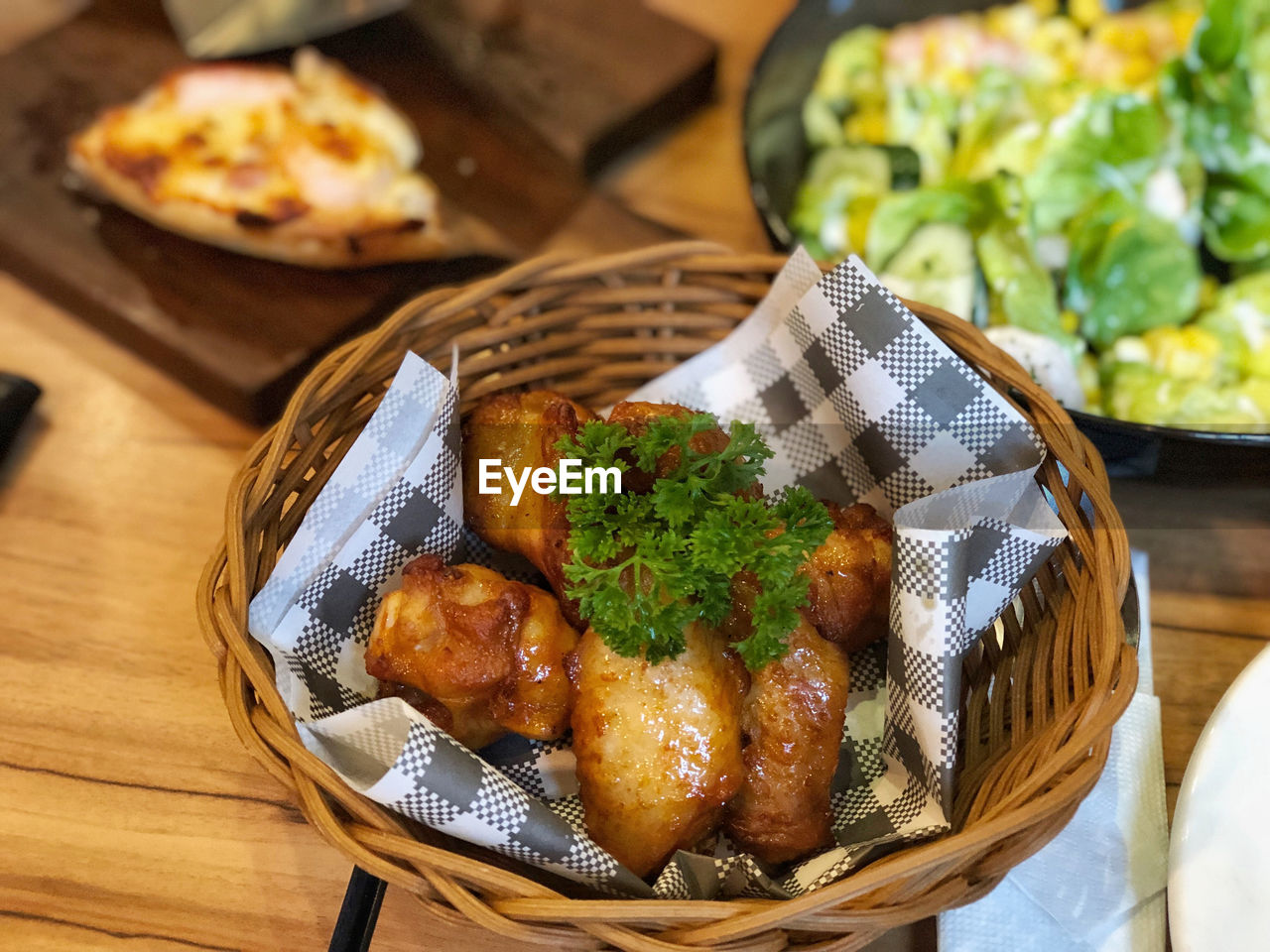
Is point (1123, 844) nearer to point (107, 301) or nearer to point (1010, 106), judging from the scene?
point (1010, 106)

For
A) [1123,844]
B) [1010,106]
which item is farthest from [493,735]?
[1010,106]

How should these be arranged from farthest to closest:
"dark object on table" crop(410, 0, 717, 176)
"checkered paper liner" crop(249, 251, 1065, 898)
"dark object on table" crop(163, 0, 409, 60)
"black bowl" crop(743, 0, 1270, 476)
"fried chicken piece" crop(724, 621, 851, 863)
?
"dark object on table" crop(163, 0, 409, 60)
"dark object on table" crop(410, 0, 717, 176)
"black bowl" crop(743, 0, 1270, 476)
"fried chicken piece" crop(724, 621, 851, 863)
"checkered paper liner" crop(249, 251, 1065, 898)

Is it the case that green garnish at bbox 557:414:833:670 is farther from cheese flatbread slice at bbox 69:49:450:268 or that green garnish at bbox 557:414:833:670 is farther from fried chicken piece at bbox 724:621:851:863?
cheese flatbread slice at bbox 69:49:450:268

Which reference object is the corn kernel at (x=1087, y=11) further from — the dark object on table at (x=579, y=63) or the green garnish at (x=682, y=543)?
the green garnish at (x=682, y=543)

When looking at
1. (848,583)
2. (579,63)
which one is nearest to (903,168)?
(579,63)

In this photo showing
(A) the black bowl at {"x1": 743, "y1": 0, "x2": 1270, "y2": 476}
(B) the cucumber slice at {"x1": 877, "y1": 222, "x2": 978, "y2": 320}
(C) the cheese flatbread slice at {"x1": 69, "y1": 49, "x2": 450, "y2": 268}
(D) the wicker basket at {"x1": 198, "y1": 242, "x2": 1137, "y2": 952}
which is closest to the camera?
(D) the wicker basket at {"x1": 198, "y1": 242, "x2": 1137, "y2": 952}

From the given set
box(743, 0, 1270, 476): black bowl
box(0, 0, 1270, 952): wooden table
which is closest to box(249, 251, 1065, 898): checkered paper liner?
box(0, 0, 1270, 952): wooden table

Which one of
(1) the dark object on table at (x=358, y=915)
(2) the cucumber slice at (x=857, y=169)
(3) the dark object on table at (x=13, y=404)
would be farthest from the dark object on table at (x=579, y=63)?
(1) the dark object on table at (x=358, y=915)
